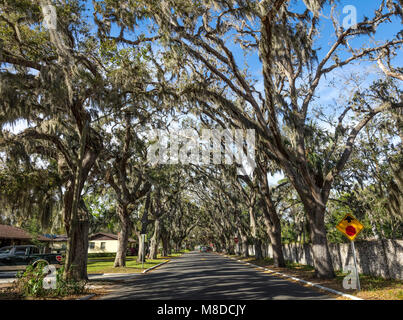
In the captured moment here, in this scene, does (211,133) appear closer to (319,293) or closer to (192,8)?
(192,8)

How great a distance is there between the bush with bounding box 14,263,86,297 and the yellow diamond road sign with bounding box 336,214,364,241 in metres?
8.56

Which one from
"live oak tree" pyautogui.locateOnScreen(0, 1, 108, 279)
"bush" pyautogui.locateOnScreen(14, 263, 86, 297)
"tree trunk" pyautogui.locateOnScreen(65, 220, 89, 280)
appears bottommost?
"bush" pyautogui.locateOnScreen(14, 263, 86, 297)

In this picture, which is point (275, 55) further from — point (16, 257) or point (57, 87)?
point (16, 257)

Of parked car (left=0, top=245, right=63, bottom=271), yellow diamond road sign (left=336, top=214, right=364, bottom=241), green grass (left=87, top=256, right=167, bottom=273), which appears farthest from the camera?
parked car (left=0, top=245, right=63, bottom=271)

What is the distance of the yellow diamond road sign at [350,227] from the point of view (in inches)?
359

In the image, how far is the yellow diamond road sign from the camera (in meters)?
9.12

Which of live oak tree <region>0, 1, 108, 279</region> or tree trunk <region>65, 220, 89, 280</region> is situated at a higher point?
live oak tree <region>0, 1, 108, 279</region>

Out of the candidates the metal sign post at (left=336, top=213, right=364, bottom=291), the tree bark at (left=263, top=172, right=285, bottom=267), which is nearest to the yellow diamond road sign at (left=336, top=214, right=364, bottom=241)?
the metal sign post at (left=336, top=213, right=364, bottom=291)

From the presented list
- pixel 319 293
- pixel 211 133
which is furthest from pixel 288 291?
pixel 211 133

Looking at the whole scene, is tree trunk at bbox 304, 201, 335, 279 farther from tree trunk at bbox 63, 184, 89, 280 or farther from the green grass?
the green grass

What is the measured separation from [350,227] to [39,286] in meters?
9.54

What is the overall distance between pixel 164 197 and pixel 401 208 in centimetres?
2343

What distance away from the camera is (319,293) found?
9320 millimetres

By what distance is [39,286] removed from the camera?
8.55m
